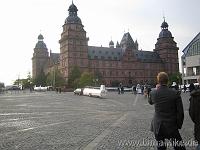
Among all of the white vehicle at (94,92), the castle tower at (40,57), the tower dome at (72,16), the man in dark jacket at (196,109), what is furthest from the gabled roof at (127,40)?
the man in dark jacket at (196,109)

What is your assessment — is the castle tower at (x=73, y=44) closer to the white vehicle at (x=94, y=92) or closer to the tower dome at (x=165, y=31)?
the tower dome at (x=165, y=31)

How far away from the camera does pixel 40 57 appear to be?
166000mm

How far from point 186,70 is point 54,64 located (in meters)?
65.1

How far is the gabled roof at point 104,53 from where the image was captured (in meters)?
141

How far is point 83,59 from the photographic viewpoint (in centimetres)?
12938

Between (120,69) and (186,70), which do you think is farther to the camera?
(120,69)

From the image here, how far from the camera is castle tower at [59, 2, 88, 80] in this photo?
4879 inches

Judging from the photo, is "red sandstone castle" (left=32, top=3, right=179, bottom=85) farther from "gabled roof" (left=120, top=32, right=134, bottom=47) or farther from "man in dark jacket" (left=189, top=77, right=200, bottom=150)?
"man in dark jacket" (left=189, top=77, right=200, bottom=150)

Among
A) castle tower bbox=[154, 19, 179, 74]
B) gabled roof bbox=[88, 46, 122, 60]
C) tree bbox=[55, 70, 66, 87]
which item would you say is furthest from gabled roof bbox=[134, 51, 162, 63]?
tree bbox=[55, 70, 66, 87]

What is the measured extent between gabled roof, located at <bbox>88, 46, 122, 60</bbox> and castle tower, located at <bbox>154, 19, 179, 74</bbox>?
19.7 m

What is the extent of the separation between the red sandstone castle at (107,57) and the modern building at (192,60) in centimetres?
4031

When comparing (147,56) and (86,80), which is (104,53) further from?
(86,80)

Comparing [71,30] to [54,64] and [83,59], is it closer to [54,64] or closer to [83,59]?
[83,59]

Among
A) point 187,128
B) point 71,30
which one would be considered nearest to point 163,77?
point 187,128
